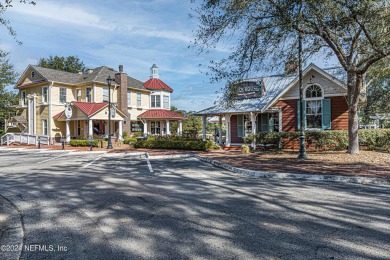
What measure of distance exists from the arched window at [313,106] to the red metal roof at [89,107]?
19335mm

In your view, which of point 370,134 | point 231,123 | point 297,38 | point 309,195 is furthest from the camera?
point 231,123

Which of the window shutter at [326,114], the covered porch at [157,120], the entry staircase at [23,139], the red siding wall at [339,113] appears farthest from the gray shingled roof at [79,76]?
the red siding wall at [339,113]

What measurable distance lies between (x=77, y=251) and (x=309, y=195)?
5.46 meters

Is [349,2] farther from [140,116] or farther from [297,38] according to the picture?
[140,116]

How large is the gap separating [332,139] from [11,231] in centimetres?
1678

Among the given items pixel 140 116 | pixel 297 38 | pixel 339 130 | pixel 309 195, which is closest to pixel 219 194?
pixel 309 195

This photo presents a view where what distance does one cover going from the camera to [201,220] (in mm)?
5168

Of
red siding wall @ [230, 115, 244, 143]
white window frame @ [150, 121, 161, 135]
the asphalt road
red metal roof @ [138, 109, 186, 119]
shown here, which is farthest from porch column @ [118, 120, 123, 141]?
the asphalt road

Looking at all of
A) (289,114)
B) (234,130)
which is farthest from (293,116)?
(234,130)

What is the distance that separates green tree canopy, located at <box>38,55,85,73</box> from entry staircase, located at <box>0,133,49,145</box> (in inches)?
1058

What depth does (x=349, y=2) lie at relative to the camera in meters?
9.74

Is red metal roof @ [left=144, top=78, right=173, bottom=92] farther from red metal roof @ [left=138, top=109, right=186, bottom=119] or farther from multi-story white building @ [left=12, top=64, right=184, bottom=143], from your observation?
red metal roof @ [left=138, top=109, right=186, bottom=119]

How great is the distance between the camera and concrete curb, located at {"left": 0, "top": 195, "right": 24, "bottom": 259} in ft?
12.7

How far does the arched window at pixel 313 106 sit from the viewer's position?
62.4 ft
